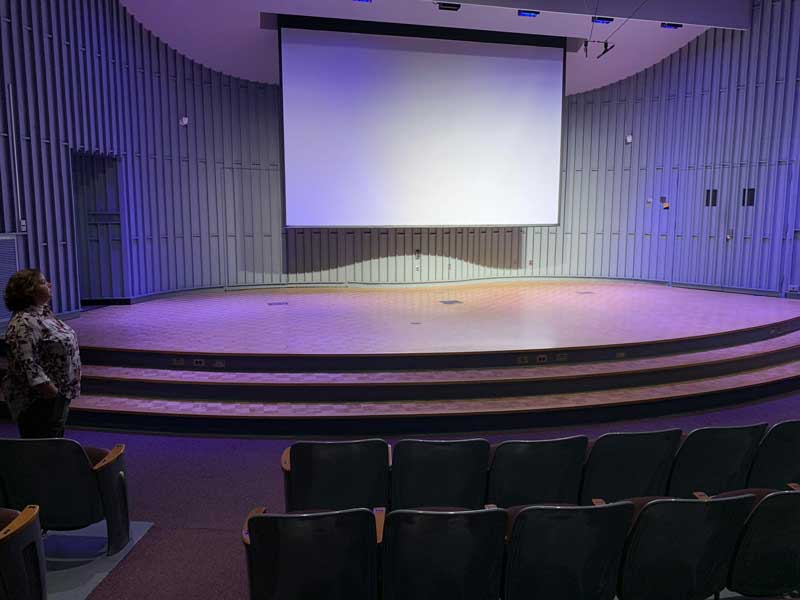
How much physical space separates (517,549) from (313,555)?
718 mm

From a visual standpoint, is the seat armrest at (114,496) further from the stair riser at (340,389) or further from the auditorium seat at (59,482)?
the stair riser at (340,389)

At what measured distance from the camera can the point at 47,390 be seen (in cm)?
310

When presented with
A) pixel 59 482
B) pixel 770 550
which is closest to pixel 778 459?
pixel 770 550

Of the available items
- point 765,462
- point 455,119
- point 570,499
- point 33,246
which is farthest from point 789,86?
point 33,246

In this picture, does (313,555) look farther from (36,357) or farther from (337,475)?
(36,357)

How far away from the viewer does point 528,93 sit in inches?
399

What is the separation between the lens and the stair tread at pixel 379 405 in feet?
16.4

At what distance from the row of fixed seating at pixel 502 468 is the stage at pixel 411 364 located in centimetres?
195

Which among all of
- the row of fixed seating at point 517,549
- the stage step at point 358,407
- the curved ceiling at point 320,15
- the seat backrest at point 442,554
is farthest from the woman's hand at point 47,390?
the curved ceiling at point 320,15

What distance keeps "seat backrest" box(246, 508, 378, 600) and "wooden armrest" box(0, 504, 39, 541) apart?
0.79m

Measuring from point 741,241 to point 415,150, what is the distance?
5736mm

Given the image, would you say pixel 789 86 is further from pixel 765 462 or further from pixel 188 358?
pixel 188 358

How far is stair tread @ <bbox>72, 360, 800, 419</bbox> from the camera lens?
501cm

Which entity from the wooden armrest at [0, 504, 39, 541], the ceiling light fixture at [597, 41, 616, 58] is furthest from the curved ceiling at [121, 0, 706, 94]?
the wooden armrest at [0, 504, 39, 541]
